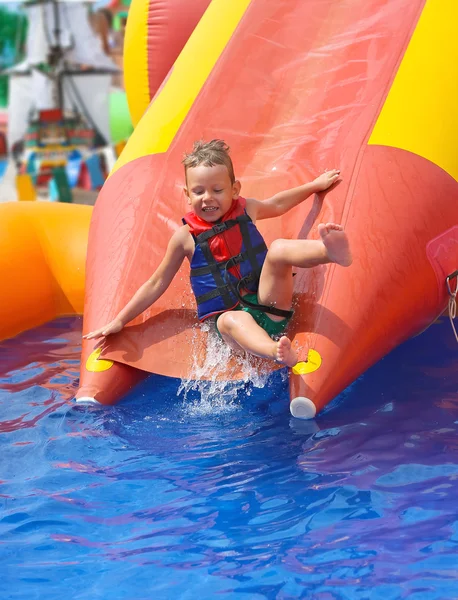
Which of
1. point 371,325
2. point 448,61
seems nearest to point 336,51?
point 448,61

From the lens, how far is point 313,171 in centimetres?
267

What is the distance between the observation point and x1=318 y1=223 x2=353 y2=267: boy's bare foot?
2103 mm

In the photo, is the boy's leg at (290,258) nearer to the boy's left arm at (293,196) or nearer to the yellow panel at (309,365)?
the yellow panel at (309,365)

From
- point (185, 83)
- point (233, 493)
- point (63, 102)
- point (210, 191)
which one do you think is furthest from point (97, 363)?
point (63, 102)

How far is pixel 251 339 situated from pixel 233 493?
1.45ft

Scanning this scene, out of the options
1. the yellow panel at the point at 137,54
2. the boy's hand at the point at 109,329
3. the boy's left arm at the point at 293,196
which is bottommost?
the boy's hand at the point at 109,329

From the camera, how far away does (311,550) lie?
168cm

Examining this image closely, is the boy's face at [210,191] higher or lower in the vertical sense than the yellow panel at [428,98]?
lower

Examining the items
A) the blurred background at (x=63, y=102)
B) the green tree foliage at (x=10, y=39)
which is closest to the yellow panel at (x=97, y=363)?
the blurred background at (x=63, y=102)

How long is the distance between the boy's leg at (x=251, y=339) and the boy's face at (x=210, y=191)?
301 millimetres

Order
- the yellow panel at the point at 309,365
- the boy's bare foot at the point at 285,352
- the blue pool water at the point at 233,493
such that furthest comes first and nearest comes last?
the yellow panel at the point at 309,365 → the boy's bare foot at the point at 285,352 → the blue pool water at the point at 233,493

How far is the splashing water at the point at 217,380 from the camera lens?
7.77ft

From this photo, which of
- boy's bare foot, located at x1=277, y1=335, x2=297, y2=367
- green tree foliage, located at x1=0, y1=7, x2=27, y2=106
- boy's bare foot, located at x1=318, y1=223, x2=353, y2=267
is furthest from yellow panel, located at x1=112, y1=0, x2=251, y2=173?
green tree foliage, located at x1=0, y1=7, x2=27, y2=106

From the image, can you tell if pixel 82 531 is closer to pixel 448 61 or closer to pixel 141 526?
→ pixel 141 526
